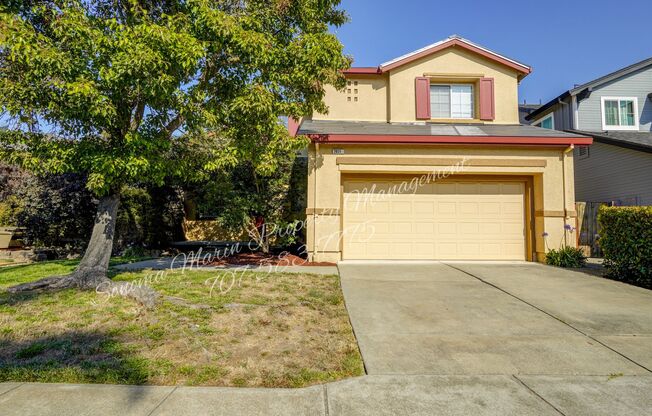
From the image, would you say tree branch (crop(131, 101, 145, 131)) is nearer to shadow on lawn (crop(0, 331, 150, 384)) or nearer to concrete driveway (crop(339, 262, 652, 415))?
shadow on lawn (crop(0, 331, 150, 384))

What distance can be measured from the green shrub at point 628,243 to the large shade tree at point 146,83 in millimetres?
7052

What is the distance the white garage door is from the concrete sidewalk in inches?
260

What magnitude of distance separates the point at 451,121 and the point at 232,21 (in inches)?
314

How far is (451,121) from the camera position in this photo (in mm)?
11328

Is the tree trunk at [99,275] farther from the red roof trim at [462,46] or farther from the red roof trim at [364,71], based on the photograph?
the red roof trim at [462,46]

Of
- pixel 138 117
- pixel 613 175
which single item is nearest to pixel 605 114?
pixel 613 175

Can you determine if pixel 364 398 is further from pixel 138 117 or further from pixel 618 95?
pixel 618 95

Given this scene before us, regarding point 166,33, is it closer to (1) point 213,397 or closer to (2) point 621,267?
(1) point 213,397

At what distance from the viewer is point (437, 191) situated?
32.2 ft

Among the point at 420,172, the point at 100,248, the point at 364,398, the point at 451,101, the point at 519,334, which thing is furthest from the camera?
the point at 451,101

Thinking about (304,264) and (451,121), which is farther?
(451,121)

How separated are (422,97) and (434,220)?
4329 mm

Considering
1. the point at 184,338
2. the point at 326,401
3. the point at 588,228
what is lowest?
the point at 326,401

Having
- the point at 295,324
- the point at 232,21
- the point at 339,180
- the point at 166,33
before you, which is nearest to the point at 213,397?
the point at 295,324
